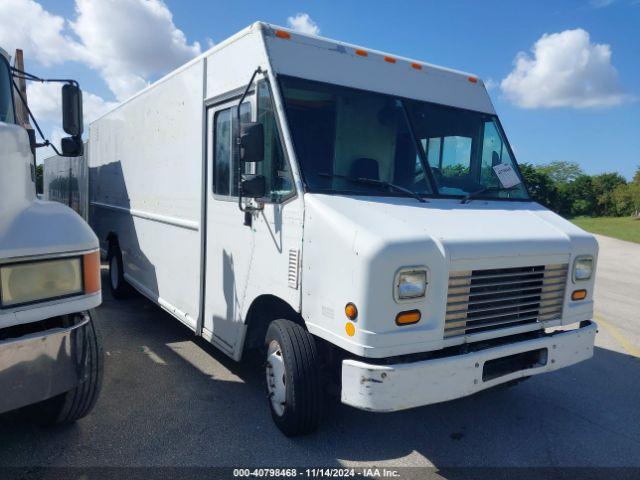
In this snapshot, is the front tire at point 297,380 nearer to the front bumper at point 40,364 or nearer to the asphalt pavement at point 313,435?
the asphalt pavement at point 313,435

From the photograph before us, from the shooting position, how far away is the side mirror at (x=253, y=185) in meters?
3.65

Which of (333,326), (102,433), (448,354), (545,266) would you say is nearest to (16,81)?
(102,433)

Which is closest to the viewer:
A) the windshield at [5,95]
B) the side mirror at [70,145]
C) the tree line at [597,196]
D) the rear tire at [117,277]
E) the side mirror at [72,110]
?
the windshield at [5,95]

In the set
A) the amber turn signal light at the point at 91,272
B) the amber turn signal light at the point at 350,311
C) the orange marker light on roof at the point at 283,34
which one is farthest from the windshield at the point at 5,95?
the amber turn signal light at the point at 350,311

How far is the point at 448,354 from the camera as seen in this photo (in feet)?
11.0

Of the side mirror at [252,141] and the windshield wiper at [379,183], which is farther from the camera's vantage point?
the windshield wiper at [379,183]

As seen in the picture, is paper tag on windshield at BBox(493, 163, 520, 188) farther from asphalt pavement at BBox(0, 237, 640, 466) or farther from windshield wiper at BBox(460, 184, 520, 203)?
asphalt pavement at BBox(0, 237, 640, 466)

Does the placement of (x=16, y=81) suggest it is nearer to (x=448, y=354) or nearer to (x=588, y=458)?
(x=448, y=354)

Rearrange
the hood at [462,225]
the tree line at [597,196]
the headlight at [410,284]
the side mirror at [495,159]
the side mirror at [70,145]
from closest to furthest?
the headlight at [410,284]
the hood at [462,225]
the side mirror at [70,145]
the side mirror at [495,159]
the tree line at [597,196]

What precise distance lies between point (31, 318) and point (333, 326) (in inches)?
67.9

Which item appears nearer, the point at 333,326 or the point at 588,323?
the point at 333,326

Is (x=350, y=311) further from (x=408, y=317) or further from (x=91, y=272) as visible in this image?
(x=91, y=272)

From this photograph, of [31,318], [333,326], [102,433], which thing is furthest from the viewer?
[102,433]

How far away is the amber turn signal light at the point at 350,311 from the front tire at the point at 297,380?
59cm
